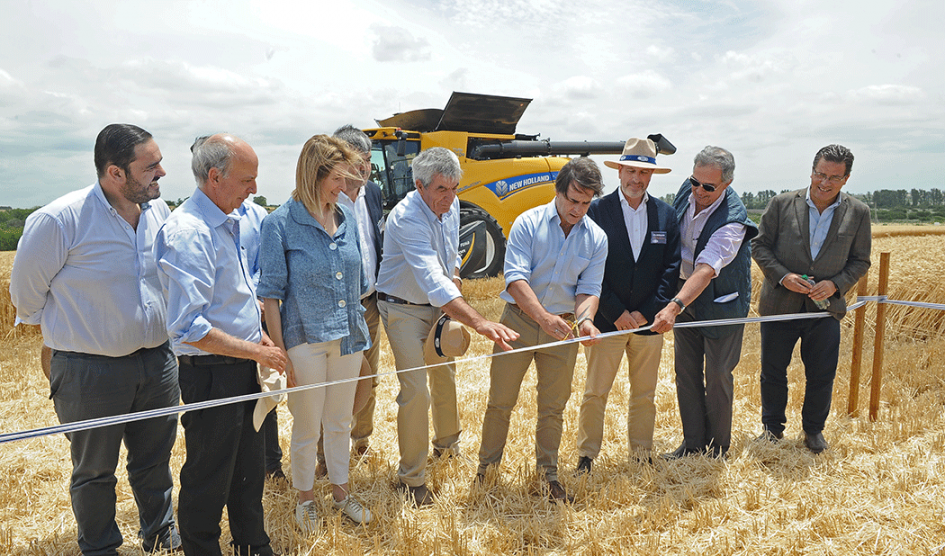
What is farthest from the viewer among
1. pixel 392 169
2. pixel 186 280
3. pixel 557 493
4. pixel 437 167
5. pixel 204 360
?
pixel 392 169

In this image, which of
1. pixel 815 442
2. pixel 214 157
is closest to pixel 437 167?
pixel 214 157

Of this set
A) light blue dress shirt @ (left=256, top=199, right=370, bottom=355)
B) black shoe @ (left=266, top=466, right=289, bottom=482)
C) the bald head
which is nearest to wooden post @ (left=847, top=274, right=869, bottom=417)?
light blue dress shirt @ (left=256, top=199, right=370, bottom=355)

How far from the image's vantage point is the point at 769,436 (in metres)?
4.73

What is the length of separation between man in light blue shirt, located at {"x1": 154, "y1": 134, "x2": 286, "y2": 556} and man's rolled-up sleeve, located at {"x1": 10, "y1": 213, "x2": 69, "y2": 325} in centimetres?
57

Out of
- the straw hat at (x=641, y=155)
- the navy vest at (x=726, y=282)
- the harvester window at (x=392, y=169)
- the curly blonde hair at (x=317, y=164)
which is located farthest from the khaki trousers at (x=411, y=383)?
the harvester window at (x=392, y=169)

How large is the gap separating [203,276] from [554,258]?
1.97 metres

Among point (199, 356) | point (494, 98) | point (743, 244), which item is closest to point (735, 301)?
point (743, 244)

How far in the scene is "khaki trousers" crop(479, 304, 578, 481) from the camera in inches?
149

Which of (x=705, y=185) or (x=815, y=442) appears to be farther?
(x=815, y=442)

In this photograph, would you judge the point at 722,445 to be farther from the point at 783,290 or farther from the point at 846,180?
the point at 846,180

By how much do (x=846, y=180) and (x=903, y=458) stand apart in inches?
77.6

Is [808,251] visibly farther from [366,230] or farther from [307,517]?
[307,517]

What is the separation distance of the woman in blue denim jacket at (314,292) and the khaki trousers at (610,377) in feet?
5.36

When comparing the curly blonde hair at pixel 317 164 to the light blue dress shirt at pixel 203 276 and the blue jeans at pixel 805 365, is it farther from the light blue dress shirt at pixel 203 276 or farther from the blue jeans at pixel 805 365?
the blue jeans at pixel 805 365
